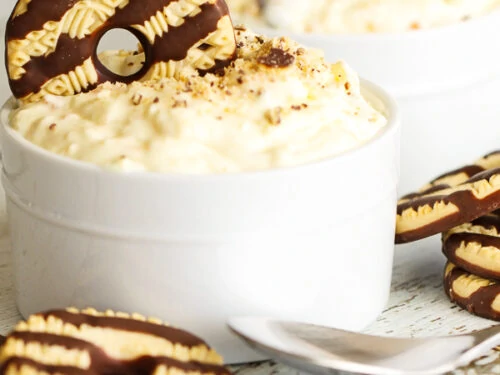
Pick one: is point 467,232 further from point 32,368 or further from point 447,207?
point 32,368

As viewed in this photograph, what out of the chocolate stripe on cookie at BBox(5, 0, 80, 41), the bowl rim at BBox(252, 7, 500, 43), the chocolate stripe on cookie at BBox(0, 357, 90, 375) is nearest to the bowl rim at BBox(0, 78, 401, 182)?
the chocolate stripe on cookie at BBox(5, 0, 80, 41)

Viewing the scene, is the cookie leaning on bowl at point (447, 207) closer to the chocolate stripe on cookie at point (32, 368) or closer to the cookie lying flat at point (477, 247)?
the cookie lying flat at point (477, 247)

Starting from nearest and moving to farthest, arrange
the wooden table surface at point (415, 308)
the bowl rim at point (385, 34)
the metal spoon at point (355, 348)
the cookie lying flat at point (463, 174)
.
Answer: the metal spoon at point (355, 348)
the wooden table surface at point (415, 308)
the cookie lying flat at point (463, 174)
the bowl rim at point (385, 34)

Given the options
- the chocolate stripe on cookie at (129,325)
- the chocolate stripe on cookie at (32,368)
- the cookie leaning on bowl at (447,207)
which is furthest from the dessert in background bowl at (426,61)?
the chocolate stripe on cookie at (32,368)

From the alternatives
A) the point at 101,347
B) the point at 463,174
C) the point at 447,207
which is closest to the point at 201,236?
the point at 101,347

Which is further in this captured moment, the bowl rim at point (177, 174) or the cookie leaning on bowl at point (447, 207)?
the cookie leaning on bowl at point (447, 207)

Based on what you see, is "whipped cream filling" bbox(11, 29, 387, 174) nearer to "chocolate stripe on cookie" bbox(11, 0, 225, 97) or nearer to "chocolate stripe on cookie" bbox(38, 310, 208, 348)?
"chocolate stripe on cookie" bbox(11, 0, 225, 97)
